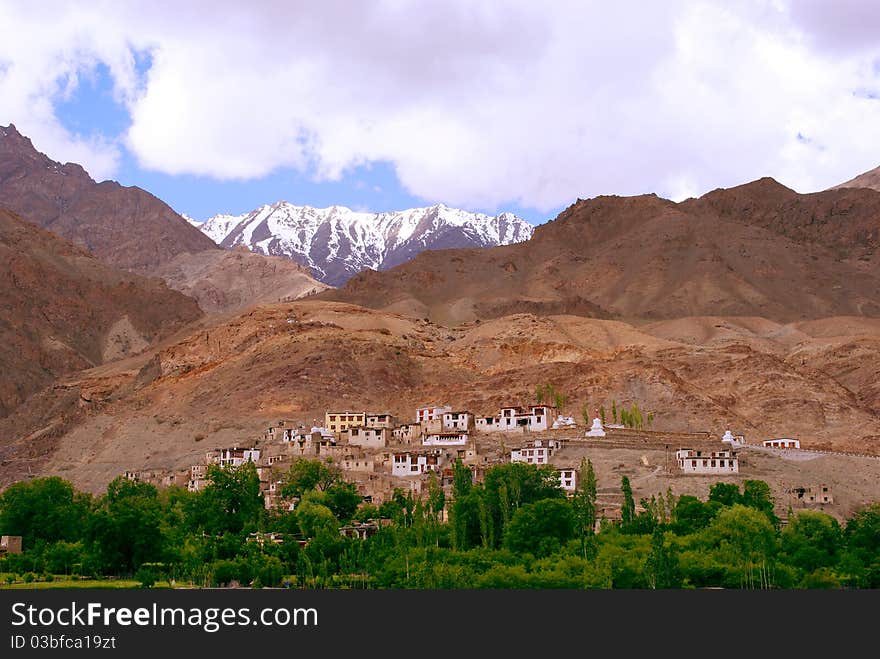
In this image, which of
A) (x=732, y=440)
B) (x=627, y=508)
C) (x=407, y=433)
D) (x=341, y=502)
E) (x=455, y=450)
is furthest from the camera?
(x=407, y=433)

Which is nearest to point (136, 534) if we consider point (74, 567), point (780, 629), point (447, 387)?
point (74, 567)

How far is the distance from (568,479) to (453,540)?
1792 centimetres

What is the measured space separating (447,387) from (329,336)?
74.0 feet

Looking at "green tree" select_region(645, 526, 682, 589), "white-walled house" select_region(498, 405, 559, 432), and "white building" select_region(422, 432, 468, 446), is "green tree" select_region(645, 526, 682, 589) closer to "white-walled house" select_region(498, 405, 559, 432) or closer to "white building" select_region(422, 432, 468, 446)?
"white building" select_region(422, 432, 468, 446)

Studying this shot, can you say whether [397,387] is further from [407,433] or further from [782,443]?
[782,443]

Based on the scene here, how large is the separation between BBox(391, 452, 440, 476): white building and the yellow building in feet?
51.3

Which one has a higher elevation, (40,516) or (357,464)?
(357,464)

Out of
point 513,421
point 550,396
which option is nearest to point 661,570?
point 513,421

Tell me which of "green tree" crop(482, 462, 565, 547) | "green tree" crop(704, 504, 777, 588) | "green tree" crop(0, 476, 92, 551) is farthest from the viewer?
"green tree" crop(0, 476, 92, 551)

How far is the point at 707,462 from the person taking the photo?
107688mm

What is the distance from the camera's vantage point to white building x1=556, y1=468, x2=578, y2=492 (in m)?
105

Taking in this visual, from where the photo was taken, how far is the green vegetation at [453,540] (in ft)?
262

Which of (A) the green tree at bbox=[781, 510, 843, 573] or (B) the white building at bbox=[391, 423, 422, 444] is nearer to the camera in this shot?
(A) the green tree at bbox=[781, 510, 843, 573]

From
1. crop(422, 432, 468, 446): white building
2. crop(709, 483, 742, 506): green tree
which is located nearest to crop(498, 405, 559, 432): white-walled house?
crop(422, 432, 468, 446): white building
